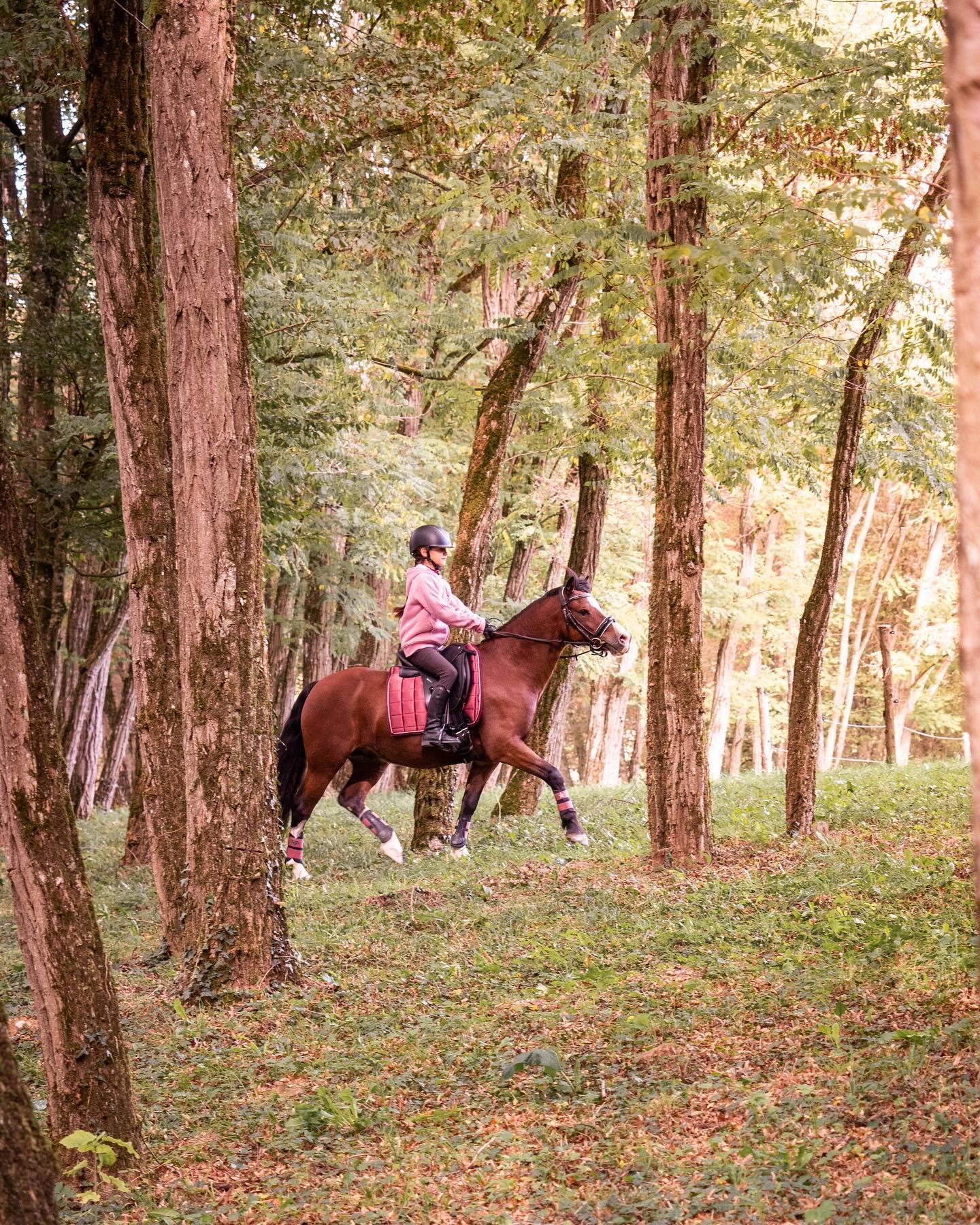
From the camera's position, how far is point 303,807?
14008 mm

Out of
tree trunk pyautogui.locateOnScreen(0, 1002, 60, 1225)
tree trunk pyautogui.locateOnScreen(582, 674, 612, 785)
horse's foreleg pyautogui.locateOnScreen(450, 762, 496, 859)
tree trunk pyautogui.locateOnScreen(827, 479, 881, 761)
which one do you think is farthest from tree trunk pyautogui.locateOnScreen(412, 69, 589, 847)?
tree trunk pyautogui.locateOnScreen(827, 479, 881, 761)

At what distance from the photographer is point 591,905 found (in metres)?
9.77

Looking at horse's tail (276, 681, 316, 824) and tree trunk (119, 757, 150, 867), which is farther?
tree trunk (119, 757, 150, 867)

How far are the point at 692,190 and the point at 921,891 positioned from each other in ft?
19.3

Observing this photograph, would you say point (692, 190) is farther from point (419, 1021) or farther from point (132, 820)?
point (132, 820)

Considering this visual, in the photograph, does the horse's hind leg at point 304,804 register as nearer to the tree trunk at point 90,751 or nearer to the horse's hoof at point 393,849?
the horse's hoof at point 393,849

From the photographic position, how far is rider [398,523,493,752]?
13008 mm

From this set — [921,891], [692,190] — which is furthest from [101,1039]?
[692,190]

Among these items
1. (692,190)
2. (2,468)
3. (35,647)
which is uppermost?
(692,190)

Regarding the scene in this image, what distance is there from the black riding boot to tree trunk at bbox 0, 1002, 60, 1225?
910cm

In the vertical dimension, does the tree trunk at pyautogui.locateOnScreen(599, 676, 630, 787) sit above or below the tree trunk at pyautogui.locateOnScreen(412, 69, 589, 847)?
below

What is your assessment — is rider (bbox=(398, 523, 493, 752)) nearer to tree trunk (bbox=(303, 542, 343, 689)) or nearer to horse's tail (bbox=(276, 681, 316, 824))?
horse's tail (bbox=(276, 681, 316, 824))

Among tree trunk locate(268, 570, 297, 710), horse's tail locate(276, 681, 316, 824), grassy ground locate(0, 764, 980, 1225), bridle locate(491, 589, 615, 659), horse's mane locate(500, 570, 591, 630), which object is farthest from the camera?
tree trunk locate(268, 570, 297, 710)

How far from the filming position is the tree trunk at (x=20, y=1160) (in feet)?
13.0
